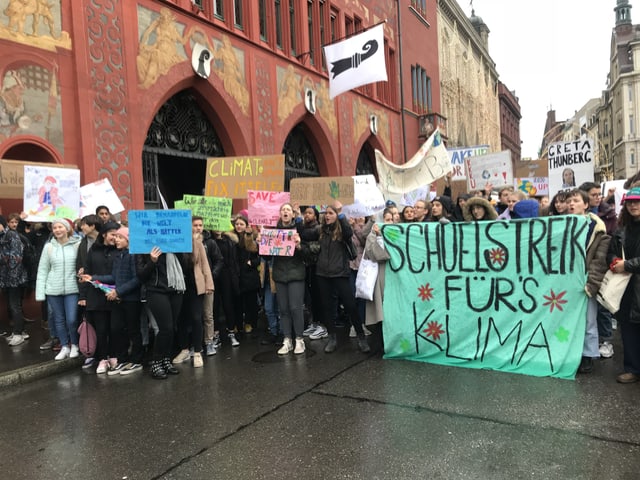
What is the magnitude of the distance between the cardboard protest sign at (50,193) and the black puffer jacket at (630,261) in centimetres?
653

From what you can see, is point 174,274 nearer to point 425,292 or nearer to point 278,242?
point 278,242

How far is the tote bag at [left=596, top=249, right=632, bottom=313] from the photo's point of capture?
4414mm

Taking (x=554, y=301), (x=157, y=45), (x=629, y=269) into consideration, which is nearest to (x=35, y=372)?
(x=554, y=301)

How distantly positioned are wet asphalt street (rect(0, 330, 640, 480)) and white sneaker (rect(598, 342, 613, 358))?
4.2 inches

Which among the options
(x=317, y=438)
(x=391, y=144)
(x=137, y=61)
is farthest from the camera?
(x=391, y=144)

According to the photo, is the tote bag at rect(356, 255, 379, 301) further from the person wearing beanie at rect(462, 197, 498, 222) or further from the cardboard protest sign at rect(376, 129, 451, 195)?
the cardboard protest sign at rect(376, 129, 451, 195)

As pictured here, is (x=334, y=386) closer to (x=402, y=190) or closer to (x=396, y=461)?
(x=396, y=461)

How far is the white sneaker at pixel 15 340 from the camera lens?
6.93 meters

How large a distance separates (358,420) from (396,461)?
2.33 feet

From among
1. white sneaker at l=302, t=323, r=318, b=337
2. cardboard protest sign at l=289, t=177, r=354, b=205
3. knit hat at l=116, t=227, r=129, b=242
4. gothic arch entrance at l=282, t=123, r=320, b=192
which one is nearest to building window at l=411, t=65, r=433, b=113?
gothic arch entrance at l=282, t=123, r=320, b=192

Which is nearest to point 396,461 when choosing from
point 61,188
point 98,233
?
point 98,233

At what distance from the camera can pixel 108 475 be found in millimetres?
3230

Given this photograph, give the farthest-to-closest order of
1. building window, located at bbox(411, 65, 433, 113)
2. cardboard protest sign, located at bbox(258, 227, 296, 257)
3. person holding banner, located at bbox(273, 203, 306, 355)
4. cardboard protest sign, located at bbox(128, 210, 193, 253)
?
building window, located at bbox(411, 65, 433, 113) < person holding banner, located at bbox(273, 203, 306, 355) < cardboard protest sign, located at bbox(258, 227, 296, 257) < cardboard protest sign, located at bbox(128, 210, 193, 253)

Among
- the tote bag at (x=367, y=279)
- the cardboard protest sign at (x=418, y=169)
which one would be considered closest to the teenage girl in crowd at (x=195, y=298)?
the tote bag at (x=367, y=279)
